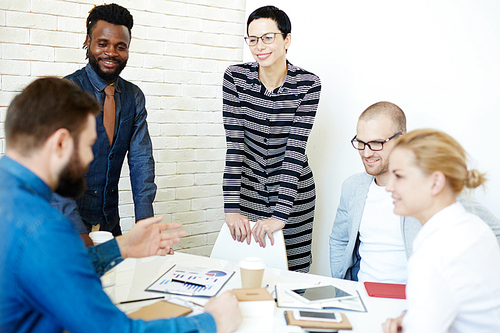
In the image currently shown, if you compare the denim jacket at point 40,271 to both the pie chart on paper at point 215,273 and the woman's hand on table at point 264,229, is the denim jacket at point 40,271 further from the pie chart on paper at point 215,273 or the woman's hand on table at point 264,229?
the woman's hand on table at point 264,229

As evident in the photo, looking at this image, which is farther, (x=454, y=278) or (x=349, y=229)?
(x=349, y=229)

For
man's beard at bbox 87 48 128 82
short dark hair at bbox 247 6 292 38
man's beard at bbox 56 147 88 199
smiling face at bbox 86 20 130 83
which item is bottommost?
man's beard at bbox 56 147 88 199

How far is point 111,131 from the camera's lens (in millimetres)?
2023

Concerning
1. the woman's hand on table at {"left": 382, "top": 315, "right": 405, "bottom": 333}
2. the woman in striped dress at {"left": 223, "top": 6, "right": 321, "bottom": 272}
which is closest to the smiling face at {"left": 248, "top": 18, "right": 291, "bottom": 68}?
the woman in striped dress at {"left": 223, "top": 6, "right": 321, "bottom": 272}

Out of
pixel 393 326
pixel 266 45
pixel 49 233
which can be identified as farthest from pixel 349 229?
pixel 49 233

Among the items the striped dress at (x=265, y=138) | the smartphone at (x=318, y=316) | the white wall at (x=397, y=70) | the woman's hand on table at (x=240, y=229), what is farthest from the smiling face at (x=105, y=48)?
the white wall at (x=397, y=70)

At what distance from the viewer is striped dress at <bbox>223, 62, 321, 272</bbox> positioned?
2.18 meters

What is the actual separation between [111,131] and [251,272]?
3.26 ft

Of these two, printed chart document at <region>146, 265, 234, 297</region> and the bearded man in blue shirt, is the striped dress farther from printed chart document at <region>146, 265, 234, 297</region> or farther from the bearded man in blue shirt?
the bearded man in blue shirt

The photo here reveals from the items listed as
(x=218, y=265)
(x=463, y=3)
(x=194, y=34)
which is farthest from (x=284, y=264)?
(x=194, y=34)

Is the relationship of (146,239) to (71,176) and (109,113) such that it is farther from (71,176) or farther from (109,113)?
(109,113)

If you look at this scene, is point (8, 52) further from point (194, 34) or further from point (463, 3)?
point (463, 3)

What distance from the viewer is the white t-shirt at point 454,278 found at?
3.55ft

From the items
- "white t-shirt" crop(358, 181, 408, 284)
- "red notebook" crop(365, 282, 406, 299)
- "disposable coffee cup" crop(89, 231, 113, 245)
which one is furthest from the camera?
"white t-shirt" crop(358, 181, 408, 284)
